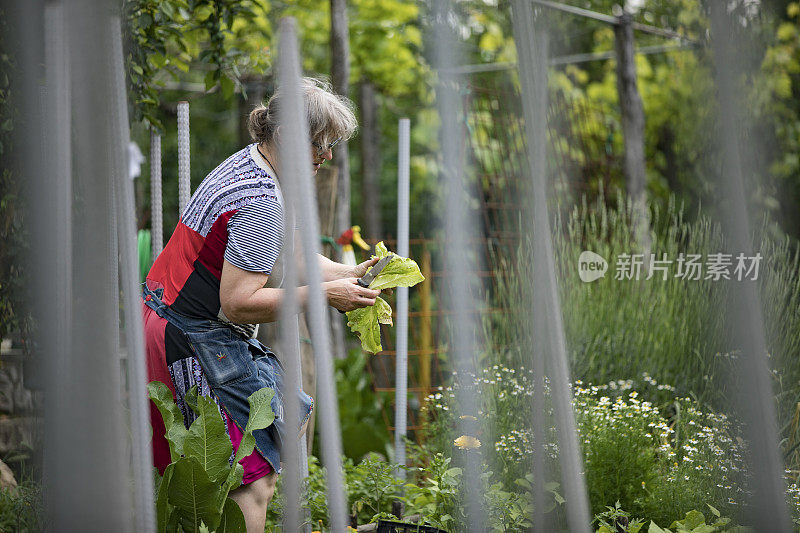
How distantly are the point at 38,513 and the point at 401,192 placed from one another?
2.13 meters

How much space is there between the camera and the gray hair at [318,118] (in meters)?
1.97

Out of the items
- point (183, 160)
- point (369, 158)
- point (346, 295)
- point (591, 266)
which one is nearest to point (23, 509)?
point (346, 295)

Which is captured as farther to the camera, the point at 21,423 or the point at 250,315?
the point at 250,315

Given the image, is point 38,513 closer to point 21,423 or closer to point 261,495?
point 21,423

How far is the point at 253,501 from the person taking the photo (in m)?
2.10

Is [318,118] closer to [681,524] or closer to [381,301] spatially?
[381,301]

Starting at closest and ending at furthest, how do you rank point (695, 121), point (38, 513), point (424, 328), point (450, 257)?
point (38, 513)
point (450, 257)
point (695, 121)
point (424, 328)

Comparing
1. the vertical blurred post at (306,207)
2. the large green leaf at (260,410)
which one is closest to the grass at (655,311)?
the large green leaf at (260,410)

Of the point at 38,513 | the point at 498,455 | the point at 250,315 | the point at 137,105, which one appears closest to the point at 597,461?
the point at 498,455

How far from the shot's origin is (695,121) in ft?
6.89

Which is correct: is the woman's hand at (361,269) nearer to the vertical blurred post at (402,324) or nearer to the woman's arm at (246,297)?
the woman's arm at (246,297)

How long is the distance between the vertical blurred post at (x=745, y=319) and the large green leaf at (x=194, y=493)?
1.23 meters

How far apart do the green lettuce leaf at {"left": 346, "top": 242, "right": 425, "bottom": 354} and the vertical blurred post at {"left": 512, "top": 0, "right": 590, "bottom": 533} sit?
535 millimetres

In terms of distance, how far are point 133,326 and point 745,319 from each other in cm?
125
